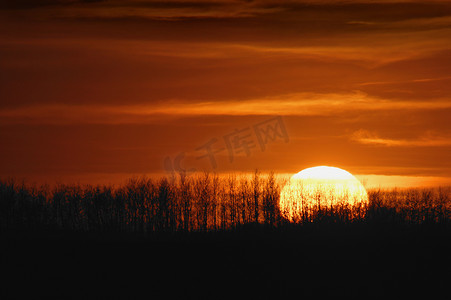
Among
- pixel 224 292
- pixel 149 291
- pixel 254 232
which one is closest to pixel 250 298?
pixel 224 292

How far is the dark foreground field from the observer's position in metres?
30.9

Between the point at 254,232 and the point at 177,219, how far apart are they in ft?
44.0

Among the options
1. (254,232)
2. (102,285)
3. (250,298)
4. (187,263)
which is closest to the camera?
(250,298)

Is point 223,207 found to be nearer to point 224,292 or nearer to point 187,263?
point 187,263

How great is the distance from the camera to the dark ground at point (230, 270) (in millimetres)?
29766

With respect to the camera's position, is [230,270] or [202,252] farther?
[202,252]

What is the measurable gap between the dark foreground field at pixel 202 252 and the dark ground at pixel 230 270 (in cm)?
7

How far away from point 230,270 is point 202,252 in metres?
9.26

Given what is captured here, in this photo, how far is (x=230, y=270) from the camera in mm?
37406

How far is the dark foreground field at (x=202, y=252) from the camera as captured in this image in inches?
1216

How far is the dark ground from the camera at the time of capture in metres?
29.8

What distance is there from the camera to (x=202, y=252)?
152 feet

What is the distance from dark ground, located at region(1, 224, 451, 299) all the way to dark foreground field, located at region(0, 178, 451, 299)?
0.24ft

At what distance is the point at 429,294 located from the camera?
28719mm
